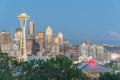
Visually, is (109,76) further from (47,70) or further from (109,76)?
(47,70)

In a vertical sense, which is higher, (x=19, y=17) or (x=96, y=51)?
(x=19, y=17)

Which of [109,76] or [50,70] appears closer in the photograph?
[50,70]

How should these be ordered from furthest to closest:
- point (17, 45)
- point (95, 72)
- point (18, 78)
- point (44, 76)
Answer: point (17, 45)
point (95, 72)
point (44, 76)
point (18, 78)

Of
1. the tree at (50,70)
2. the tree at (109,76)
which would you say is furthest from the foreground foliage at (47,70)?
the tree at (109,76)

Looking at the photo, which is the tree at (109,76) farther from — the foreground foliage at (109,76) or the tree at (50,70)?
A: the tree at (50,70)

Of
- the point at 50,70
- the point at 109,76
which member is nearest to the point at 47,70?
the point at 50,70

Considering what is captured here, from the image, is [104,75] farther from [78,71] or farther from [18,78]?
[18,78]

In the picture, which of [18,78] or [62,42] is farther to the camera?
[62,42]

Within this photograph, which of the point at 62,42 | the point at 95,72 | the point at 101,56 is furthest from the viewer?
the point at 62,42

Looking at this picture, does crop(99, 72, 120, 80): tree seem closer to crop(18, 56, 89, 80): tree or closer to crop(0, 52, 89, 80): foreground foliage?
crop(0, 52, 89, 80): foreground foliage

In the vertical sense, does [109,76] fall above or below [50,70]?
below

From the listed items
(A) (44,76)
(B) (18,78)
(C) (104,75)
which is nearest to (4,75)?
(B) (18,78)
